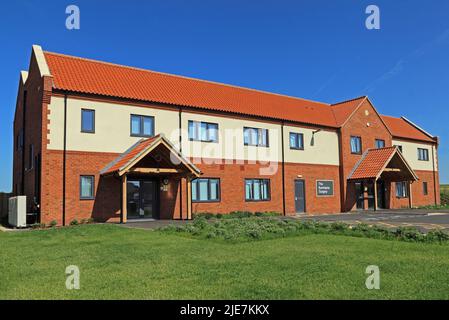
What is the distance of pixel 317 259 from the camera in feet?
27.1

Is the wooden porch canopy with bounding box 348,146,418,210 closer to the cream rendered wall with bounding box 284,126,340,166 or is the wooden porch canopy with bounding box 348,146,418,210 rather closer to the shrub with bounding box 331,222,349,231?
the cream rendered wall with bounding box 284,126,340,166

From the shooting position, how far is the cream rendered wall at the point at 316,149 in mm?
26594

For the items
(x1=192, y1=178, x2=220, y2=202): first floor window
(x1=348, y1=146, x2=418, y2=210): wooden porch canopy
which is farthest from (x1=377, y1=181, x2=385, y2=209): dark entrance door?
(x1=192, y1=178, x2=220, y2=202): first floor window

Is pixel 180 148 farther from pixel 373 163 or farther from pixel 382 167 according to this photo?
pixel 373 163

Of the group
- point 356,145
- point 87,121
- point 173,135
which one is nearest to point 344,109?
point 356,145

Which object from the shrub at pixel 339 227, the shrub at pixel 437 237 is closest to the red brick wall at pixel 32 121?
the shrub at pixel 339 227

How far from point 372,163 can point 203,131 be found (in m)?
13.3

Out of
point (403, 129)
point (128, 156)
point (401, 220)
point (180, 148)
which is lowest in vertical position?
point (401, 220)

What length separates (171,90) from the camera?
23375mm

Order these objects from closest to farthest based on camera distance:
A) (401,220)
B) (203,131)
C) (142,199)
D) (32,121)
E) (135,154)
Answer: (135,154), (401,220), (142,199), (32,121), (203,131)

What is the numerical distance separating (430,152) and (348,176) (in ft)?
45.7

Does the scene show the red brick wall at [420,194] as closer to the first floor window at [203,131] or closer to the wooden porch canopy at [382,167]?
the wooden porch canopy at [382,167]
